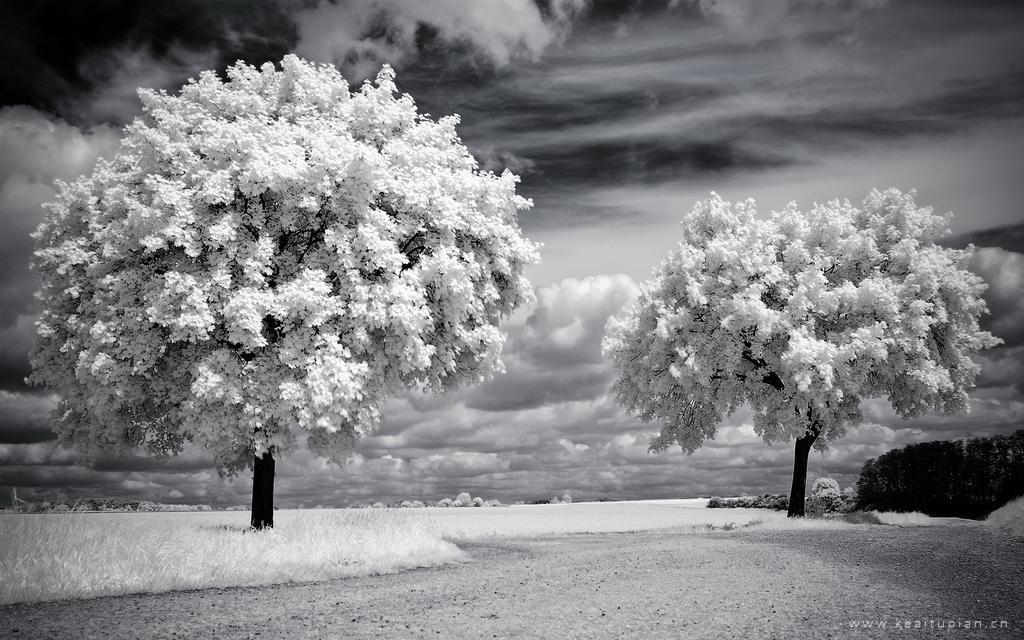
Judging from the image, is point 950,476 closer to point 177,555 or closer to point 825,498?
point 825,498

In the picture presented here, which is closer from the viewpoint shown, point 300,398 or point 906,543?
point 300,398

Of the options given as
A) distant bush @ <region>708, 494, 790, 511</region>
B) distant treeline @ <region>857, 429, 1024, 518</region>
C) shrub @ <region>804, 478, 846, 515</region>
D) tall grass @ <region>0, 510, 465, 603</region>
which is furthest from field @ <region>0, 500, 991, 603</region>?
distant bush @ <region>708, 494, 790, 511</region>

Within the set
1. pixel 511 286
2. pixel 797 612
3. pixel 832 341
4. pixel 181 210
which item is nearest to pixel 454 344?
pixel 511 286

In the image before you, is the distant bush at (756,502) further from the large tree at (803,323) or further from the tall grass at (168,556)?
the tall grass at (168,556)

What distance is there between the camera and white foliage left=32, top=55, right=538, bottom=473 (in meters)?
15.0

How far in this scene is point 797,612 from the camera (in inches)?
331

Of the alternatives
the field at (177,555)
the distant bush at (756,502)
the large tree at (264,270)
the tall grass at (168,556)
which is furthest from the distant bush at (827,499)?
the tall grass at (168,556)

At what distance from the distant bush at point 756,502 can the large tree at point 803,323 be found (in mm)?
13345

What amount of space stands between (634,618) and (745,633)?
135cm

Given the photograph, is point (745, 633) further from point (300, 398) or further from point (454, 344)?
point (454, 344)

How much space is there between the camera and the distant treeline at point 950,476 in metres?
25.2

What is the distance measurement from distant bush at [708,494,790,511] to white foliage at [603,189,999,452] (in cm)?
1345

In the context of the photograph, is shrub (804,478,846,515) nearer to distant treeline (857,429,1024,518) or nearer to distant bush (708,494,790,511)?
distant bush (708,494,790,511)

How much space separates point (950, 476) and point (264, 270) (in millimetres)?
27866
